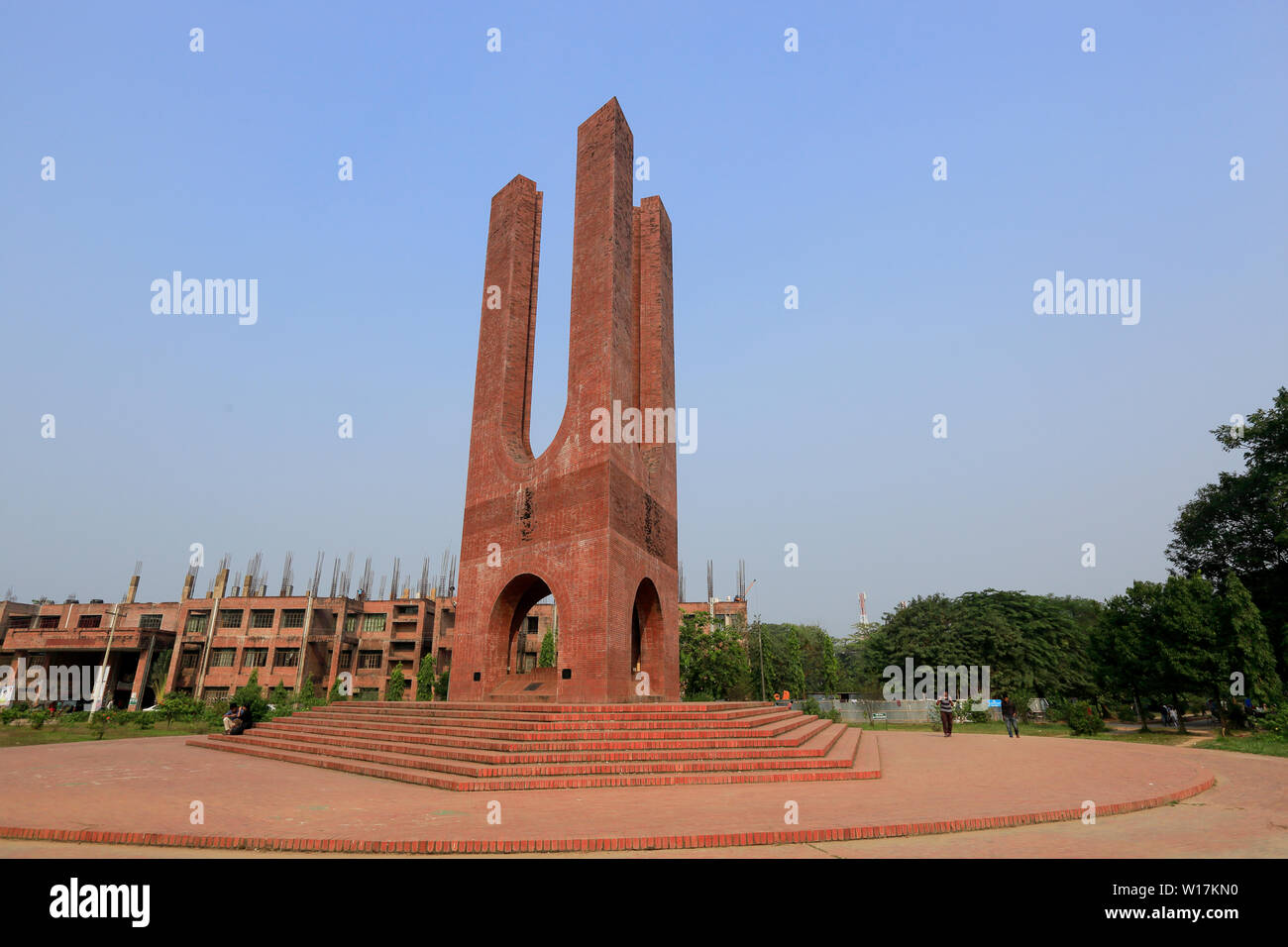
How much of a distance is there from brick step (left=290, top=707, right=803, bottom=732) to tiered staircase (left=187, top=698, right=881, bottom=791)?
0.03m

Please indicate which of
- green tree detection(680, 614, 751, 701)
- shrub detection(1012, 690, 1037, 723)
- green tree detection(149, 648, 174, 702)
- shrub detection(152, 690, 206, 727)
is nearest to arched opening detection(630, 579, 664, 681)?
green tree detection(680, 614, 751, 701)

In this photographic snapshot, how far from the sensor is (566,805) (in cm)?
742

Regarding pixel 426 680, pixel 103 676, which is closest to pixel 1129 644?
pixel 426 680

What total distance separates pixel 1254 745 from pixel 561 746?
17.3 metres

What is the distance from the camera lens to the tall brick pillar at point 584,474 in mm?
15977

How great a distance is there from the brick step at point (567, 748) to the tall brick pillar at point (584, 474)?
434 centimetres

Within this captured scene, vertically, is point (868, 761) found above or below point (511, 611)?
below

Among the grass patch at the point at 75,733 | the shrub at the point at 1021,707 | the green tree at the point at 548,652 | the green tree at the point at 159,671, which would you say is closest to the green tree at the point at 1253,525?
the shrub at the point at 1021,707

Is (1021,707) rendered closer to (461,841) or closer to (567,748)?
(567,748)

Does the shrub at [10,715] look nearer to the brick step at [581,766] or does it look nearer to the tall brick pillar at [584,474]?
the tall brick pillar at [584,474]

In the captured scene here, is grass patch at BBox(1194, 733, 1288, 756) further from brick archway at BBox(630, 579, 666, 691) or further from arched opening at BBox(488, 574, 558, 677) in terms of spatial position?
arched opening at BBox(488, 574, 558, 677)

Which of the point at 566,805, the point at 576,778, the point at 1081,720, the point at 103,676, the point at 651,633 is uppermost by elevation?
the point at 651,633
